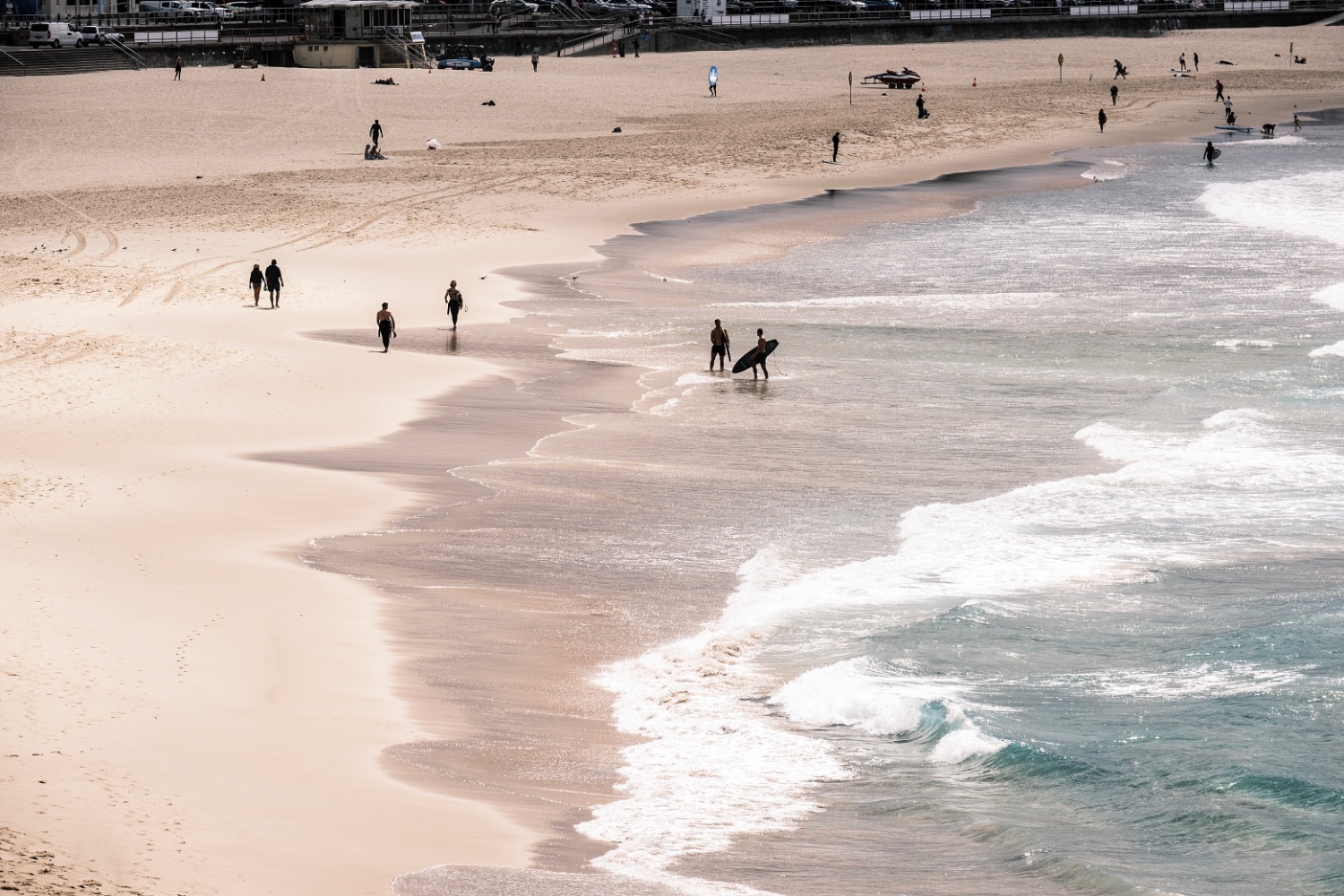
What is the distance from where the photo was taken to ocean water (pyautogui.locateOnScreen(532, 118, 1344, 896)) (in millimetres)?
13438

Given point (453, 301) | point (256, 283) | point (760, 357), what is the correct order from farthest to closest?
point (256, 283) → point (453, 301) → point (760, 357)

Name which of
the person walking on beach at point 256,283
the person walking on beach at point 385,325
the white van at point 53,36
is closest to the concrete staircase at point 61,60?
the white van at point 53,36

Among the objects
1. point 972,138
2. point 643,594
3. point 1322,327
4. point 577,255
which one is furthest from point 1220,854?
point 972,138

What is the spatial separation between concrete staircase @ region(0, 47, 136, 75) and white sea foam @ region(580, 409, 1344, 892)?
7075 centimetres

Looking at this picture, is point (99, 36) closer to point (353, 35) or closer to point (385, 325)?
point (353, 35)

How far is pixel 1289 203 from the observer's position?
57281 millimetres

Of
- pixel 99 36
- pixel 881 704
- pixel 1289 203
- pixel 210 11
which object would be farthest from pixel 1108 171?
pixel 210 11

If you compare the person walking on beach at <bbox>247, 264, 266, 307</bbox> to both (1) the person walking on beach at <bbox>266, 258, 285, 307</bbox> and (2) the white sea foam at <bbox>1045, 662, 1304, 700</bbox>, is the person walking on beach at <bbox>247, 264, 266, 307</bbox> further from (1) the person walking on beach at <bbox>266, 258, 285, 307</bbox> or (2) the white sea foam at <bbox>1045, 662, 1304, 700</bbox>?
(2) the white sea foam at <bbox>1045, 662, 1304, 700</bbox>

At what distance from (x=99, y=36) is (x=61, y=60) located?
4222mm

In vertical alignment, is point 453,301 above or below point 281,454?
above

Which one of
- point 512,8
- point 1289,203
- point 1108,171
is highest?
point 512,8

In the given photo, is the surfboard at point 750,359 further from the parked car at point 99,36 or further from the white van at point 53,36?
the parked car at point 99,36

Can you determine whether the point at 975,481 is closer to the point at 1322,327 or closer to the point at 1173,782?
the point at 1173,782

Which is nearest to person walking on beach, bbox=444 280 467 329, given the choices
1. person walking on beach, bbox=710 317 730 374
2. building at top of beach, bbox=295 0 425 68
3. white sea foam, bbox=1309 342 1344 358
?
person walking on beach, bbox=710 317 730 374
